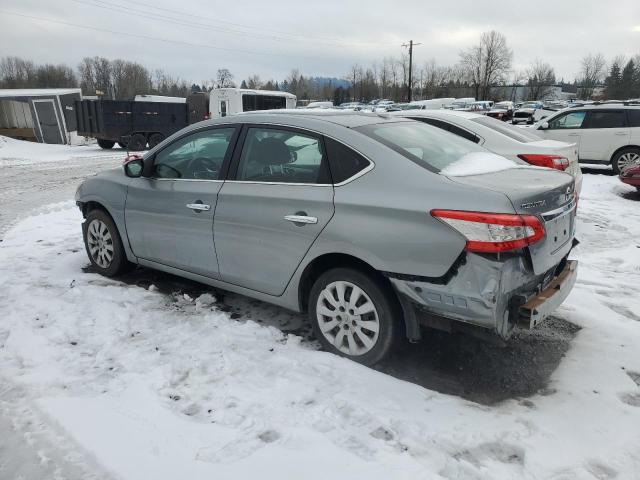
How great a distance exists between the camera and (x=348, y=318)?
339 cm

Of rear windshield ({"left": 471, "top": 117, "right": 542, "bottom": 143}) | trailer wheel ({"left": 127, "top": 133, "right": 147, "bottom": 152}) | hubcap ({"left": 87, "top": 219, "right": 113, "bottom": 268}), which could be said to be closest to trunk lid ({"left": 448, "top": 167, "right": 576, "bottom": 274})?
hubcap ({"left": 87, "top": 219, "right": 113, "bottom": 268})

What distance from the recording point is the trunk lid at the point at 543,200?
116 inches

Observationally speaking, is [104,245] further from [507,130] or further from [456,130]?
[507,130]

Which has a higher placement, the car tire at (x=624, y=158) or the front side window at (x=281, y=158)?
the front side window at (x=281, y=158)

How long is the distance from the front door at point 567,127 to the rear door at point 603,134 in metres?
0.14

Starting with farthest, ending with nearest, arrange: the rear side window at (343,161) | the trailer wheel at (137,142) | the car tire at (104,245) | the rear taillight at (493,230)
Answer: the trailer wheel at (137,142) < the car tire at (104,245) < the rear side window at (343,161) < the rear taillight at (493,230)

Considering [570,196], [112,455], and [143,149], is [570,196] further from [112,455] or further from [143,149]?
[143,149]

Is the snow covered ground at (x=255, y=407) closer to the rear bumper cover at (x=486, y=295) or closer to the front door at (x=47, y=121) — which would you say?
the rear bumper cover at (x=486, y=295)

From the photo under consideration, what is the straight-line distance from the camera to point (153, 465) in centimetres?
243

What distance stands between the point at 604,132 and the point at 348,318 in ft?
40.2

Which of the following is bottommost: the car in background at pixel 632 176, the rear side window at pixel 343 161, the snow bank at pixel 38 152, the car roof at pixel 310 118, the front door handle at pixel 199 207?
the snow bank at pixel 38 152

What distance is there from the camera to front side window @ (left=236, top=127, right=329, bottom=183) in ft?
11.6

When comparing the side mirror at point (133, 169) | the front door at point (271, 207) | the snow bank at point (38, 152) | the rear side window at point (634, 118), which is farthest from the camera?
the snow bank at point (38, 152)

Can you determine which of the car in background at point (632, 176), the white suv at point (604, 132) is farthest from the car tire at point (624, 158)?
the car in background at point (632, 176)
